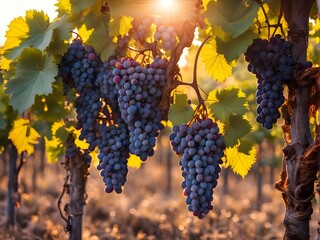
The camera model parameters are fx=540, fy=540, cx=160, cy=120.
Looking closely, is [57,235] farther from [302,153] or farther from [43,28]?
[302,153]

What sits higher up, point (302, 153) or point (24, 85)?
point (24, 85)

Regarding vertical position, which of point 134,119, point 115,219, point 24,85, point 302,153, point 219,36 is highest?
point 219,36

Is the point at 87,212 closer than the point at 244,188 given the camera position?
Yes

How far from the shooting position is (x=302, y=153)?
3176 mm

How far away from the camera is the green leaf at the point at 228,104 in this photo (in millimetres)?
3232

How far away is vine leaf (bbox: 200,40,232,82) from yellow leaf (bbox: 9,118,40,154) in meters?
1.76

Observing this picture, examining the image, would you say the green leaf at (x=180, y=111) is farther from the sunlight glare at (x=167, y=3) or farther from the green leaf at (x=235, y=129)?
the sunlight glare at (x=167, y=3)

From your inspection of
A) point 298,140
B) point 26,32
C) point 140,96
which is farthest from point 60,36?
point 298,140

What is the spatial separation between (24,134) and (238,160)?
2.03m

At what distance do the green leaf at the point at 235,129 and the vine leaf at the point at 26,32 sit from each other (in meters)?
1.37

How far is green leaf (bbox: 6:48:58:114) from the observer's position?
3361 millimetres

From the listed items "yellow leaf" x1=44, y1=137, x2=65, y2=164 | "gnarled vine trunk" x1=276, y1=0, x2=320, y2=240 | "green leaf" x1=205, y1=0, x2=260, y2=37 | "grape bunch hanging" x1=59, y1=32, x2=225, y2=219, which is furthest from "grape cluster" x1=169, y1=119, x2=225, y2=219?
"yellow leaf" x1=44, y1=137, x2=65, y2=164

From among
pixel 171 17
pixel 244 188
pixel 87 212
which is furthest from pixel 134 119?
pixel 244 188

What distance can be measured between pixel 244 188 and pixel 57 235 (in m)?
14.1
